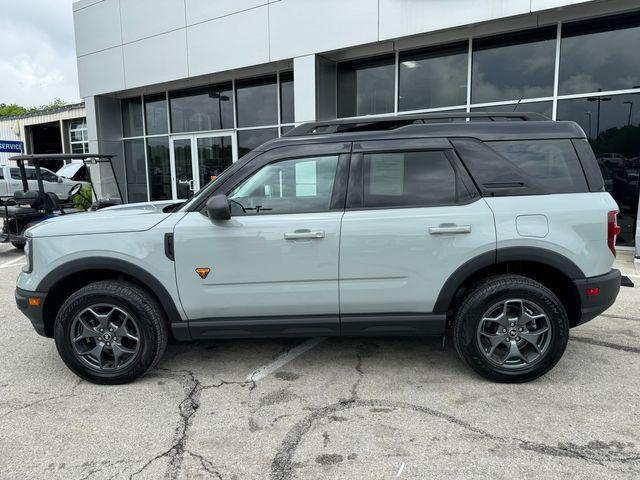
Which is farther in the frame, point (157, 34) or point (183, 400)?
point (157, 34)

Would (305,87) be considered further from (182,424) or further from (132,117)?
(182,424)

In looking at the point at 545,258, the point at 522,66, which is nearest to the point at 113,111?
the point at 522,66

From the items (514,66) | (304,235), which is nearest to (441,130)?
(304,235)

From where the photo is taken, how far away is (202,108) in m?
12.8

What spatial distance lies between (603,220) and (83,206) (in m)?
11.9

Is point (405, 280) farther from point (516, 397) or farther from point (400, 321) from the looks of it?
point (516, 397)

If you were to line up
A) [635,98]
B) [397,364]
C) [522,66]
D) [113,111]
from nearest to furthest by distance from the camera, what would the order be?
[397,364], [635,98], [522,66], [113,111]

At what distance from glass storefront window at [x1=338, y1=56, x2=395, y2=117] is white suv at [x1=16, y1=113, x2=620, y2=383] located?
23.0 feet

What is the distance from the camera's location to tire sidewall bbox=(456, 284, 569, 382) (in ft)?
10.6

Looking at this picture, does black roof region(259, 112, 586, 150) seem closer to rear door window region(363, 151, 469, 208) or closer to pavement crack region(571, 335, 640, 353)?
rear door window region(363, 151, 469, 208)

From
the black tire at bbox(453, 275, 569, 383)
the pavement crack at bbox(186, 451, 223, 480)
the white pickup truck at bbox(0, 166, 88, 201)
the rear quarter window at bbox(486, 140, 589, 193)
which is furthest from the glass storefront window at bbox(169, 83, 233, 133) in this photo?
the pavement crack at bbox(186, 451, 223, 480)

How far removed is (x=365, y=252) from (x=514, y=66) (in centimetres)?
724

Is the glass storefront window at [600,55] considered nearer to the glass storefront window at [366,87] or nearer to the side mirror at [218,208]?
the glass storefront window at [366,87]

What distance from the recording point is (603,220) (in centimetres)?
320
